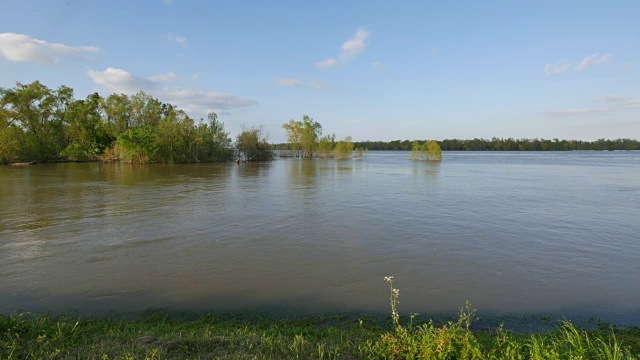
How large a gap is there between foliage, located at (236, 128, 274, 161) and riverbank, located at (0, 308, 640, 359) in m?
57.9

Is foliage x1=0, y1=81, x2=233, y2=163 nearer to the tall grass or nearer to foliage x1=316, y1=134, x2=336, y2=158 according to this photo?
foliage x1=316, y1=134, x2=336, y2=158

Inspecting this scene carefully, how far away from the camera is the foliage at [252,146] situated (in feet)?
202

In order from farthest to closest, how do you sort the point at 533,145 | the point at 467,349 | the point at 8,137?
the point at 533,145, the point at 8,137, the point at 467,349

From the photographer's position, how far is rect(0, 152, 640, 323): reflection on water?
19.5ft

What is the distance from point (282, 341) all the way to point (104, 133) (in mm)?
63552

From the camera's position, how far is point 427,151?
60031 millimetres

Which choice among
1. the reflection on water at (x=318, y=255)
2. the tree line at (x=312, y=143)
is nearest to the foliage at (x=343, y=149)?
the tree line at (x=312, y=143)

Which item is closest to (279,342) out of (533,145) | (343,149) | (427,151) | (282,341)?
(282,341)

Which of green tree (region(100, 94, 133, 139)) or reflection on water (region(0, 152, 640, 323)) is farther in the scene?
green tree (region(100, 94, 133, 139))

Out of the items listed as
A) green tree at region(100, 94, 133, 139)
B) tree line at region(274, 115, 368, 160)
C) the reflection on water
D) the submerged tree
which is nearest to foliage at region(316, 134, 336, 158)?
tree line at region(274, 115, 368, 160)

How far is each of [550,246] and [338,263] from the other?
5870 millimetres

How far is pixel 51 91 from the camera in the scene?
53625 millimetres

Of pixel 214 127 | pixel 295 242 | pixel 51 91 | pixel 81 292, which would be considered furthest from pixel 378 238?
pixel 51 91

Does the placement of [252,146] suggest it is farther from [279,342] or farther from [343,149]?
[279,342]
